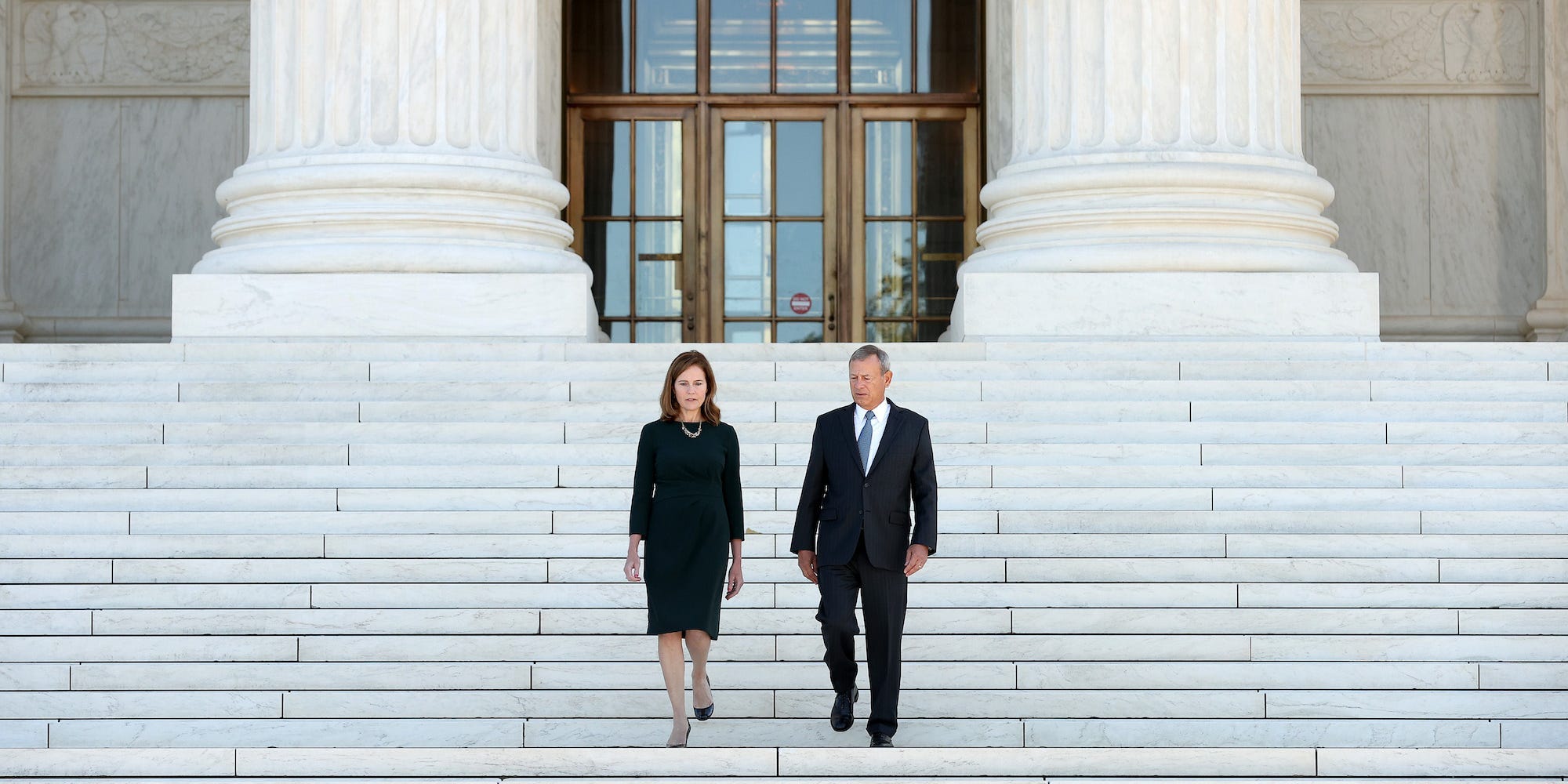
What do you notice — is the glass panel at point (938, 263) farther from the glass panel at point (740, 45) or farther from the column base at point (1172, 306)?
the column base at point (1172, 306)

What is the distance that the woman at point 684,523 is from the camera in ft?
20.7

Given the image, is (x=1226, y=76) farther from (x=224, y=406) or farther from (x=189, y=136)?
(x=189, y=136)

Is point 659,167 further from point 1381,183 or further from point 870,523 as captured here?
point 870,523

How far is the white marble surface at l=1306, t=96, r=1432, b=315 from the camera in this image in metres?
16.8

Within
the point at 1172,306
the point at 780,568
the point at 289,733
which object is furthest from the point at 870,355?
the point at 1172,306

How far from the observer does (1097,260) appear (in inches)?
468

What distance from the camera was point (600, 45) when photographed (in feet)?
54.3

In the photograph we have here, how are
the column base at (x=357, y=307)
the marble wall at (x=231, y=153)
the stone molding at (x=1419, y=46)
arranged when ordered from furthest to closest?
the stone molding at (x=1419, y=46) < the marble wall at (x=231, y=153) < the column base at (x=357, y=307)

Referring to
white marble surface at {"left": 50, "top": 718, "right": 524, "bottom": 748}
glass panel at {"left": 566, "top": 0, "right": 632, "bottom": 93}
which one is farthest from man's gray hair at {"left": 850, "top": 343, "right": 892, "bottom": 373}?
glass panel at {"left": 566, "top": 0, "right": 632, "bottom": 93}

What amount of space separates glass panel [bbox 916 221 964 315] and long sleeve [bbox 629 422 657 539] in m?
10.1

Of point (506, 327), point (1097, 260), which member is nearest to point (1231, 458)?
point (1097, 260)

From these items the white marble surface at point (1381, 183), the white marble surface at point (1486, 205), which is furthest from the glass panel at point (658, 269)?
the white marble surface at point (1486, 205)

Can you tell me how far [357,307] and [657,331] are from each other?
5033 millimetres
